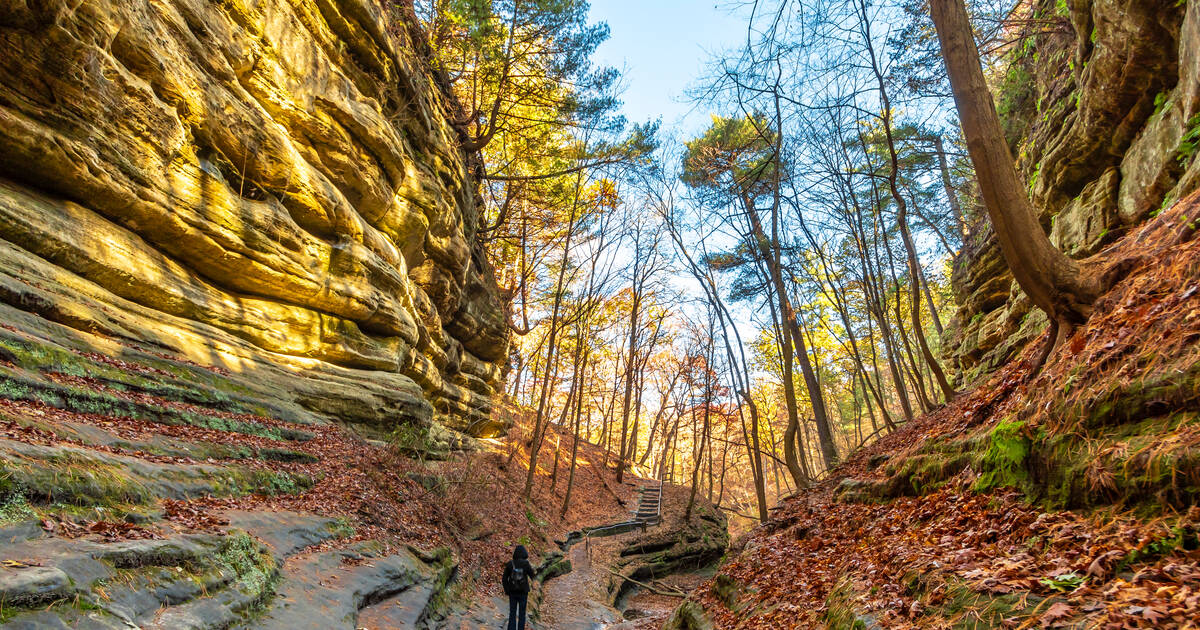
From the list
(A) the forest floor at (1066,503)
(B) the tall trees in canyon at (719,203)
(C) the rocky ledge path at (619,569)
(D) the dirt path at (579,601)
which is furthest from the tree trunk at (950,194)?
(D) the dirt path at (579,601)

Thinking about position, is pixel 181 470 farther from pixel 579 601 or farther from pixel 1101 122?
pixel 1101 122

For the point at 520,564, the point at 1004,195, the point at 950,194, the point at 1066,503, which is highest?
the point at 950,194

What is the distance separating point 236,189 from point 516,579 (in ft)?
32.2

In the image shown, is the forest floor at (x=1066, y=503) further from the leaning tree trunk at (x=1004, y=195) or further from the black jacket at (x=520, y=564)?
the black jacket at (x=520, y=564)

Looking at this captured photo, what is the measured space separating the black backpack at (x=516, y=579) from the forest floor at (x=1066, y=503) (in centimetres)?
341

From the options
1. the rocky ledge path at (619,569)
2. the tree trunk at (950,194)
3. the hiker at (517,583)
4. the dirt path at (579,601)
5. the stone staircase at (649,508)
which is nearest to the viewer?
the hiker at (517,583)

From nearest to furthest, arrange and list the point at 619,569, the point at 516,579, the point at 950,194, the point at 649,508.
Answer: the point at 516,579 → the point at 619,569 → the point at 950,194 → the point at 649,508

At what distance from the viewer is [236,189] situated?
10594mm

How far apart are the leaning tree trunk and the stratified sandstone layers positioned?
11.7 meters

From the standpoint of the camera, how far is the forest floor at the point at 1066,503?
2.84 m

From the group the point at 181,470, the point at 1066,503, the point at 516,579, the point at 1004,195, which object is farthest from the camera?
the point at 516,579

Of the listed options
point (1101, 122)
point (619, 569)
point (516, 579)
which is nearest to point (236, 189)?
point (516, 579)

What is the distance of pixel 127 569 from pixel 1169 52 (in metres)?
13.4

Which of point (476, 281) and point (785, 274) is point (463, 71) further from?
point (785, 274)
